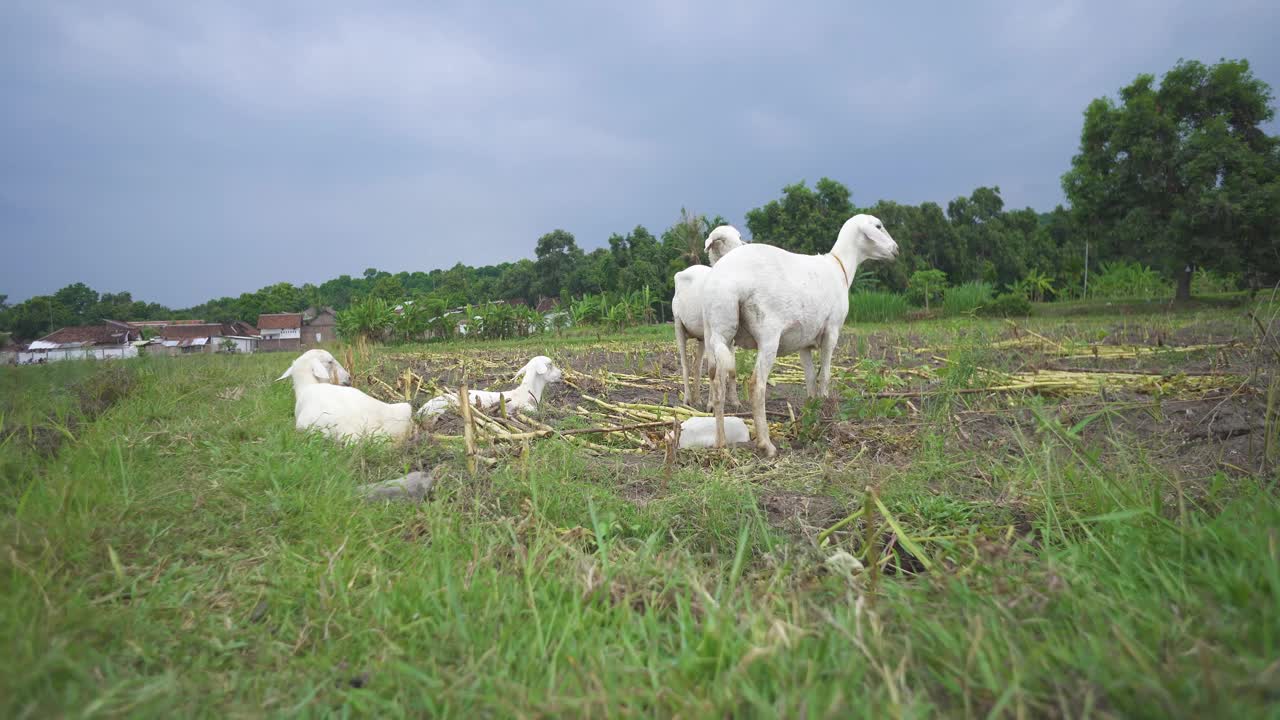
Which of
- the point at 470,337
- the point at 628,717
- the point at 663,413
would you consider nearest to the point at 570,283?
the point at 470,337

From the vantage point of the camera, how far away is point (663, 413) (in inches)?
181

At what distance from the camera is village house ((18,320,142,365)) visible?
4055 mm

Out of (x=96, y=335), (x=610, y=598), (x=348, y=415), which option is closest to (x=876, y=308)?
(x=348, y=415)

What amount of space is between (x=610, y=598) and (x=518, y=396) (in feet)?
11.8

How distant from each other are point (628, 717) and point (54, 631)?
128 cm

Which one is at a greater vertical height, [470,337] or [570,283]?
[570,283]

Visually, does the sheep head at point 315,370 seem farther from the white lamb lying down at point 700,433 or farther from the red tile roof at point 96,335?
the white lamb lying down at point 700,433

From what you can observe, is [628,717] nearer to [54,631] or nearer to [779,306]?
[54,631]

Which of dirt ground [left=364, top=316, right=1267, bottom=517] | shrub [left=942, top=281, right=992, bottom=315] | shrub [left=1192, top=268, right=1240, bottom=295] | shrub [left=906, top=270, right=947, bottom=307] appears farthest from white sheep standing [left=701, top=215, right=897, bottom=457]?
shrub [left=1192, top=268, right=1240, bottom=295]

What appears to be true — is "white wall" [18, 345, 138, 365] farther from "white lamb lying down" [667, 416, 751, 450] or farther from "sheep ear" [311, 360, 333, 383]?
"white lamb lying down" [667, 416, 751, 450]

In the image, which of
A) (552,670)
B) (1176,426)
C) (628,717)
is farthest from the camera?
(1176,426)

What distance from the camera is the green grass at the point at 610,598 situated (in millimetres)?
1145

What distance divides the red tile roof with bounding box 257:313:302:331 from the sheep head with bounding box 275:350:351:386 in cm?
4066

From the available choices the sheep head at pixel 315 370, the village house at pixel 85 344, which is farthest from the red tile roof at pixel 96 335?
the sheep head at pixel 315 370
